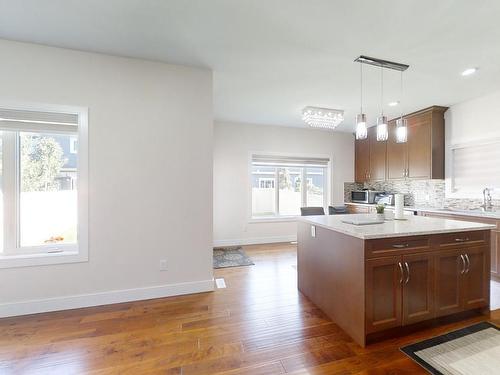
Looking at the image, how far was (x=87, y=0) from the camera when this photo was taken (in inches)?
70.4

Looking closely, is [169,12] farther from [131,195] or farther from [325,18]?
[131,195]

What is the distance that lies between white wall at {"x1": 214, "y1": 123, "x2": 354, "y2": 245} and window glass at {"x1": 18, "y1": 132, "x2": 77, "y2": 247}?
2.69 meters

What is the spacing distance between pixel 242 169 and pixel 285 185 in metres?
1.16

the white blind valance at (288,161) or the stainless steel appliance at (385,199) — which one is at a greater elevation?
the white blind valance at (288,161)

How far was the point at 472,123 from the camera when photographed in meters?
3.75

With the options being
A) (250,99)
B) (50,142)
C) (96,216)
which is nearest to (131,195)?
(96,216)

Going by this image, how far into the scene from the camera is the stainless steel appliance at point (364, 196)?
5238 millimetres

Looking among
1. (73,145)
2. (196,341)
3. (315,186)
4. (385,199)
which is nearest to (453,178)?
(385,199)

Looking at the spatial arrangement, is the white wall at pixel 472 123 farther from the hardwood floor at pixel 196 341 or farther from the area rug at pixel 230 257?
the area rug at pixel 230 257

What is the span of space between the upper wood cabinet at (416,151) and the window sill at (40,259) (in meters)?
5.23

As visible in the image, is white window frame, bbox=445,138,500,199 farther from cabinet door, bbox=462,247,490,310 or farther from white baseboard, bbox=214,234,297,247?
white baseboard, bbox=214,234,297,247

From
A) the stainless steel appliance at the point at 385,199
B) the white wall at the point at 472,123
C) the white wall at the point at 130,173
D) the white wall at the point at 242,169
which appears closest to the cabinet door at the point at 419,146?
Answer: the white wall at the point at 472,123

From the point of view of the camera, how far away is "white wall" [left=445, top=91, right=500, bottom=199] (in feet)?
11.4

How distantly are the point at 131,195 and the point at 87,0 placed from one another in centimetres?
172
